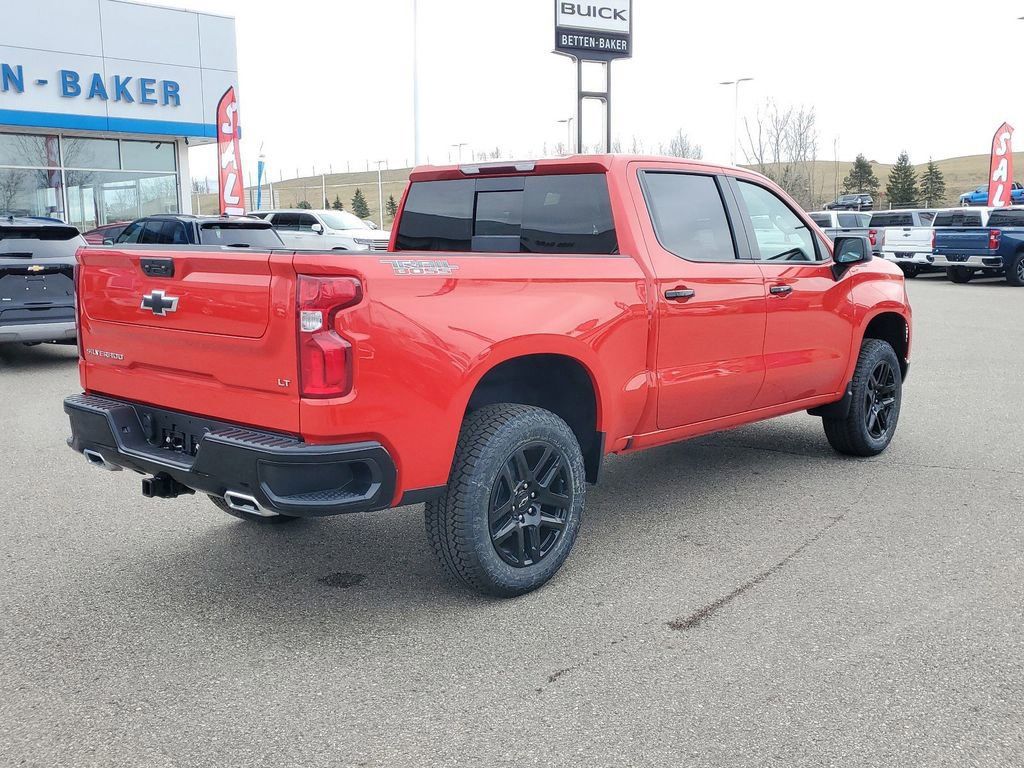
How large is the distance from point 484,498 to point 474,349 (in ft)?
1.97

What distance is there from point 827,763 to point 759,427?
514 centimetres

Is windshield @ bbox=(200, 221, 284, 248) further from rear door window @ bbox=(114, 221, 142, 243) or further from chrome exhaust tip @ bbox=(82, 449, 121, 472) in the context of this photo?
chrome exhaust tip @ bbox=(82, 449, 121, 472)

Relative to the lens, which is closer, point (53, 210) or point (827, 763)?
point (827, 763)

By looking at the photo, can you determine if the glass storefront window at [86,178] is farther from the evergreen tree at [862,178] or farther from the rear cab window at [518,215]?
the evergreen tree at [862,178]

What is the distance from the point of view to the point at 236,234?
1276 centimetres

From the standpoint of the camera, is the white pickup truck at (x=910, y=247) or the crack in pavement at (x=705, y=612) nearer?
the crack in pavement at (x=705, y=612)

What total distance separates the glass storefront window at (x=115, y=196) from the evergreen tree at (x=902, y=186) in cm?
6490

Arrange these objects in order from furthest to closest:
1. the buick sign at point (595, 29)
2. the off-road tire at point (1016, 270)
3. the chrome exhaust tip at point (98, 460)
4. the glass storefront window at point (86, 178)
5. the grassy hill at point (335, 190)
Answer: the grassy hill at point (335, 190), the buick sign at point (595, 29), the glass storefront window at point (86, 178), the off-road tire at point (1016, 270), the chrome exhaust tip at point (98, 460)

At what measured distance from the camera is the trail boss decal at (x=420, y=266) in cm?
364

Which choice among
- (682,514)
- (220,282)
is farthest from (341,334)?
(682,514)

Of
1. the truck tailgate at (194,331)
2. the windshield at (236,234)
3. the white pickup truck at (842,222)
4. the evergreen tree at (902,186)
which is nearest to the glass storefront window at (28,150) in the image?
the windshield at (236,234)

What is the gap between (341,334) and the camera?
3.51 metres

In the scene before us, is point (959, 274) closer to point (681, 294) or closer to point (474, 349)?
point (681, 294)

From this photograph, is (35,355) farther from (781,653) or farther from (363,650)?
(781,653)
